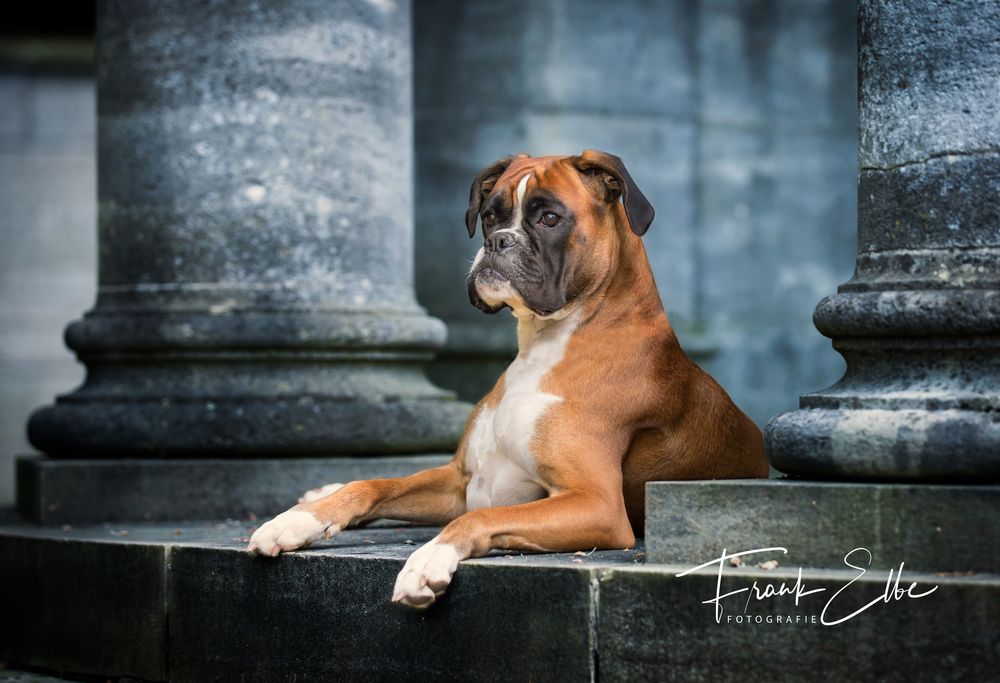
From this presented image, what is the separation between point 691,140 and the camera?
29.5ft

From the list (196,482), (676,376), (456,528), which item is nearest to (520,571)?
(456,528)

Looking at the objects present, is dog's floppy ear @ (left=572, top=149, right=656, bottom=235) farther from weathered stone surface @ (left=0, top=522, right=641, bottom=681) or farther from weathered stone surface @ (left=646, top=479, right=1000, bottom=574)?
weathered stone surface @ (left=0, top=522, right=641, bottom=681)

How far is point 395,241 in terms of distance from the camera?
6.75 meters

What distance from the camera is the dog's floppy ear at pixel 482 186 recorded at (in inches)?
201

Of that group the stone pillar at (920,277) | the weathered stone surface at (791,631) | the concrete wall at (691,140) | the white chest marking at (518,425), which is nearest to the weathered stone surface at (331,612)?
the weathered stone surface at (791,631)

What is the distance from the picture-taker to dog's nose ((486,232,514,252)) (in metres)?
4.63

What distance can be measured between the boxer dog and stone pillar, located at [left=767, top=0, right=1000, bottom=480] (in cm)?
56

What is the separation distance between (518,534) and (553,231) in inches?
39.7

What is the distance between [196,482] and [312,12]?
211cm

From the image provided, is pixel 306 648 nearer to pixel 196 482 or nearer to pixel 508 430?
pixel 508 430

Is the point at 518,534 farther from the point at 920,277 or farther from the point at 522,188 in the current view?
the point at 920,277

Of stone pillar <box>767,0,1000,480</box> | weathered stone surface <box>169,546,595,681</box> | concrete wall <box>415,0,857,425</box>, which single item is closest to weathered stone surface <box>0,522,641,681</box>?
weathered stone surface <box>169,546,595,681</box>

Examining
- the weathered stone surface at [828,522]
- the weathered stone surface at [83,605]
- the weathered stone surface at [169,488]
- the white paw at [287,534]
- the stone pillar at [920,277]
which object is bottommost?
the weathered stone surface at [83,605]
